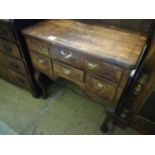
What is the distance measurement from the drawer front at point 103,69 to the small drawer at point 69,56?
0.05 meters

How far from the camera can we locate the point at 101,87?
1049mm

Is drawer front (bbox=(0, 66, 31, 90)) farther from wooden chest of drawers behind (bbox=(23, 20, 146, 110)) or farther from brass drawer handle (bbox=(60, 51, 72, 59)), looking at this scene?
brass drawer handle (bbox=(60, 51, 72, 59))

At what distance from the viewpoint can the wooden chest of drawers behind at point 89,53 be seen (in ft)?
2.92

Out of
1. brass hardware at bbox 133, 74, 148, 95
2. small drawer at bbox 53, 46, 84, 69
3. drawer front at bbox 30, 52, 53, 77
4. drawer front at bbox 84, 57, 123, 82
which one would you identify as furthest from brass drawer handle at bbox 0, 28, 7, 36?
brass hardware at bbox 133, 74, 148, 95

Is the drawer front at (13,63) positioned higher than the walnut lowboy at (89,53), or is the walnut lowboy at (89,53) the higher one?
the walnut lowboy at (89,53)

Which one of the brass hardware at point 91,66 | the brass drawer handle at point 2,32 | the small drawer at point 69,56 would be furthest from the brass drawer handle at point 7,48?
the brass hardware at point 91,66

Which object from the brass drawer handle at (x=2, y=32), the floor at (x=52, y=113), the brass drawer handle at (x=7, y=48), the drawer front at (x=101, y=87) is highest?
the brass drawer handle at (x=2, y=32)

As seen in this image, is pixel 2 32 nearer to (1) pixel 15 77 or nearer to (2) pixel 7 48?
(2) pixel 7 48

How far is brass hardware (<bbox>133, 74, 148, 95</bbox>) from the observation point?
0.92 metres

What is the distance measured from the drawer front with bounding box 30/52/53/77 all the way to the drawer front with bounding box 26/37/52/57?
53mm

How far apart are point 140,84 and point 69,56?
50 cm

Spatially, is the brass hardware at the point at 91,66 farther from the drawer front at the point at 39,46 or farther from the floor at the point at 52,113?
the floor at the point at 52,113

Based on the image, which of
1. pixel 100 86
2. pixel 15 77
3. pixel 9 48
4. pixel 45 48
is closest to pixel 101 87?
pixel 100 86
